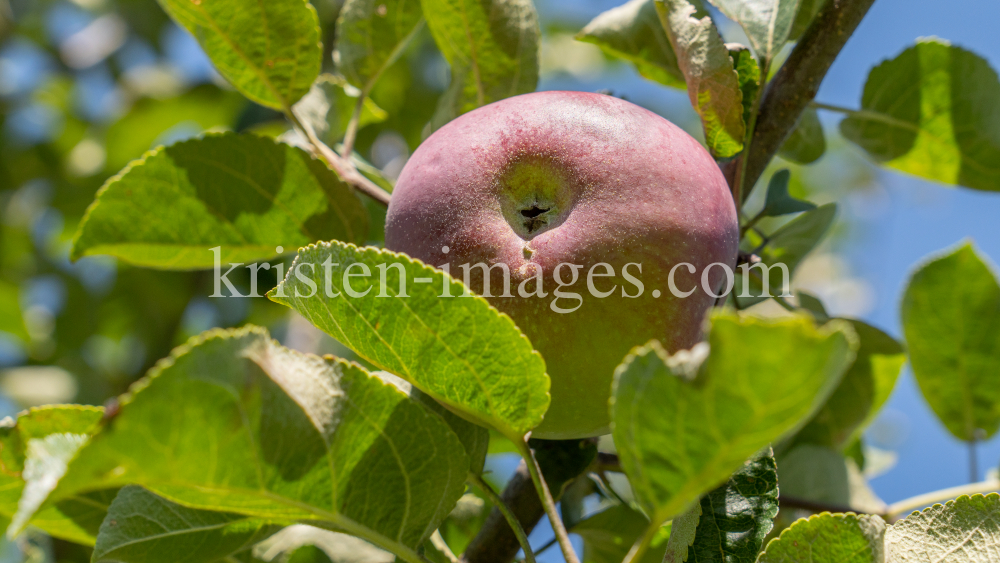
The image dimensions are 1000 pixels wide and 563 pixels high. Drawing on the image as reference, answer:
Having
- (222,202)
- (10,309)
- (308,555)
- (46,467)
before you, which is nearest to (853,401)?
(308,555)

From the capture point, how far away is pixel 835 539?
0.54m

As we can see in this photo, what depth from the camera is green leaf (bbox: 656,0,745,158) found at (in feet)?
2.12

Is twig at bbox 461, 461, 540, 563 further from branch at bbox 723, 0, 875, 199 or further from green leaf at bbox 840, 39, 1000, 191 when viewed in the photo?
green leaf at bbox 840, 39, 1000, 191

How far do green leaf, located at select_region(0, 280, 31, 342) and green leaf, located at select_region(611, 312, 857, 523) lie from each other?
2423 millimetres

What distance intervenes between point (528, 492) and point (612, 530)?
190mm

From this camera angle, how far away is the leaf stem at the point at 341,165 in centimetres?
83

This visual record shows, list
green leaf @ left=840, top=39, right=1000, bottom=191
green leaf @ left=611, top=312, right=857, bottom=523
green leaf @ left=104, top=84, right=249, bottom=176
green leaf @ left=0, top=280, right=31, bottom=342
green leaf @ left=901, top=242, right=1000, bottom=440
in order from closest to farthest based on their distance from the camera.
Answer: green leaf @ left=611, top=312, right=857, bottom=523, green leaf @ left=840, top=39, right=1000, bottom=191, green leaf @ left=901, top=242, right=1000, bottom=440, green leaf @ left=104, top=84, right=249, bottom=176, green leaf @ left=0, top=280, right=31, bottom=342

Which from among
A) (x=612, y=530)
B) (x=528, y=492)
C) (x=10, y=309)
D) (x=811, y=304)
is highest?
(x=811, y=304)

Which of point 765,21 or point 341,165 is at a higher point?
point 765,21

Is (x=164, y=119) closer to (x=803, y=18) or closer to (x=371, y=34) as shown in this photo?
(x=371, y=34)

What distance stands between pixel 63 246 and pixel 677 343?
7.75 ft

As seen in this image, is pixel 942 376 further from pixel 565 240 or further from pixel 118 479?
pixel 118 479

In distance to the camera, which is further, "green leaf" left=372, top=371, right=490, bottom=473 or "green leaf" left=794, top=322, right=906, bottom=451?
"green leaf" left=794, top=322, right=906, bottom=451

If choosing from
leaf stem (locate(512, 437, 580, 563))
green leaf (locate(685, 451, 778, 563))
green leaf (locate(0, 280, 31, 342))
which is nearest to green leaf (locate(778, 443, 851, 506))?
green leaf (locate(685, 451, 778, 563))
